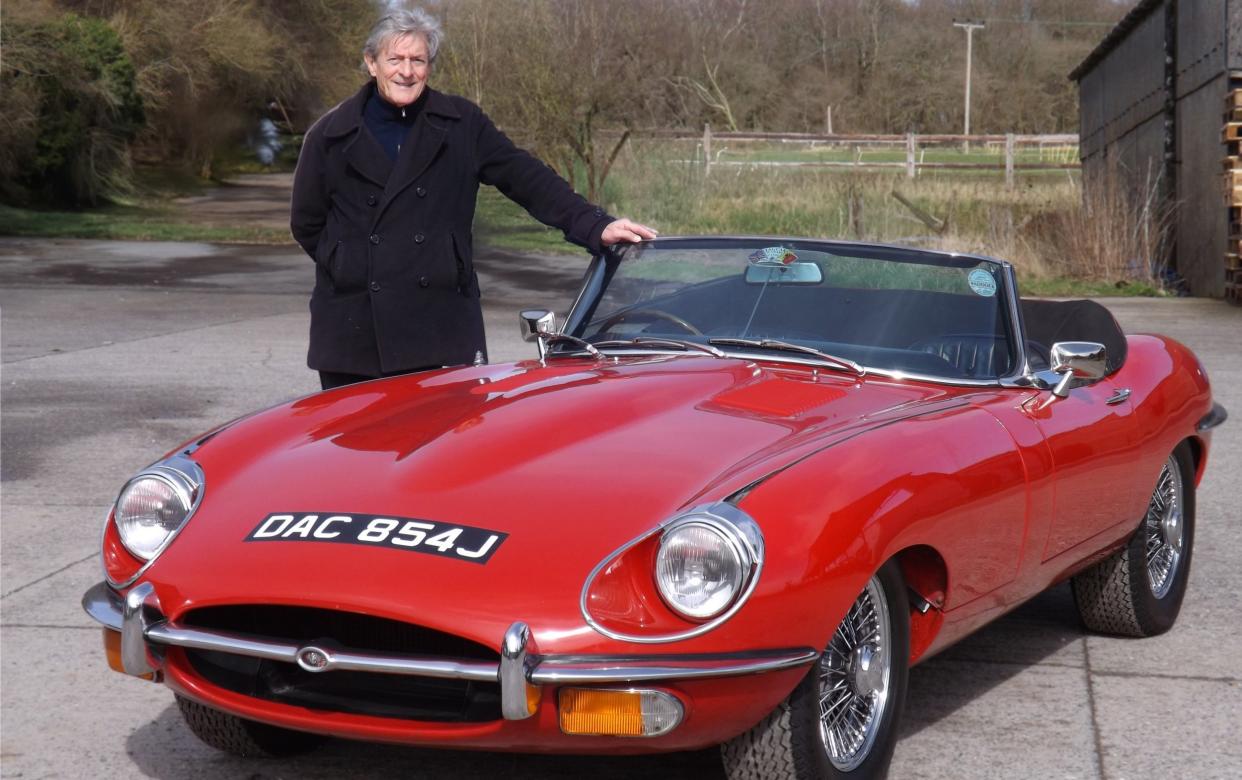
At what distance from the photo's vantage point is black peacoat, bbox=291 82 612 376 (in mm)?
5070

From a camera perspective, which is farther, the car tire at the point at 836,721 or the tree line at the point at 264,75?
the tree line at the point at 264,75

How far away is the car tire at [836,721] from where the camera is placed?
321cm

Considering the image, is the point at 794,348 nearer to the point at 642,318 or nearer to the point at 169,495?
the point at 642,318

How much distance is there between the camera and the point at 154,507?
365 cm

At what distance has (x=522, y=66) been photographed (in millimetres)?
26500

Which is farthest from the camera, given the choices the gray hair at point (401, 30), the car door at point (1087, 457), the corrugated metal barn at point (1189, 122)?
the corrugated metal barn at point (1189, 122)

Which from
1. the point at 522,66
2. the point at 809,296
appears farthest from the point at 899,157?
the point at 809,296

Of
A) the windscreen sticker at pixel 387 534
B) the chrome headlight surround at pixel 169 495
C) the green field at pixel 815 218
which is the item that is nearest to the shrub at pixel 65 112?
the green field at pixel 815 218

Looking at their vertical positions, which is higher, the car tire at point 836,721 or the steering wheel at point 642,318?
the steering wheel at point 642,318

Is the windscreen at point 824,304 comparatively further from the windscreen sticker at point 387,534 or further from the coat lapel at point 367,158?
the windscreen sticker at point 387,534

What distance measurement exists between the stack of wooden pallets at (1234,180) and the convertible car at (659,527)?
11706 millimetres

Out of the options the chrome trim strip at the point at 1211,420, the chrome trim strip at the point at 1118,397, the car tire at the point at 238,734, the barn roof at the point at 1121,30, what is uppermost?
the barn roof at the point at 1121,30

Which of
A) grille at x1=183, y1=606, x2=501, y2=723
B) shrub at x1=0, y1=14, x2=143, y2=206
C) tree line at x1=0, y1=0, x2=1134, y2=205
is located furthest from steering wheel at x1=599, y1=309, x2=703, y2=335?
shrub at x1=0, y1=14, x2=143, y2=206

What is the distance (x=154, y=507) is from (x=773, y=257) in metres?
2.01
